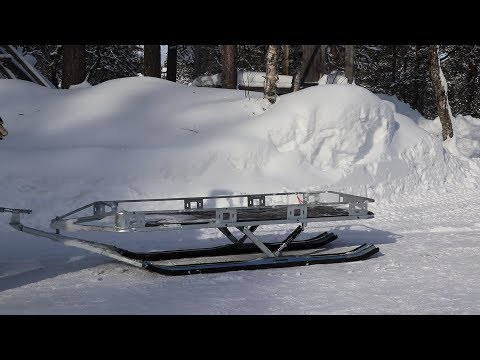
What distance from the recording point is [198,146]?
12125 millimetres

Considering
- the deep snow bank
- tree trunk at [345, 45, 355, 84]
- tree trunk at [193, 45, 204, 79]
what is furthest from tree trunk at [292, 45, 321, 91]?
tree trunk at [193, 45, 204, 79]

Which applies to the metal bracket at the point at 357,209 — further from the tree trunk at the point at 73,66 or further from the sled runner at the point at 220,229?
the tree trunk at the point at 73,66

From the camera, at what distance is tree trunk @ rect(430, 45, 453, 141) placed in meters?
17.9

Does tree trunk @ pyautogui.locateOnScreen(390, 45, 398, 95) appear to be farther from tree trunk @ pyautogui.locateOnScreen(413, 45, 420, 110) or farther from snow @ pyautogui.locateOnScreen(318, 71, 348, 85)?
snow @ pyautogui.locateOnScreen(318, 71, 348, 85)

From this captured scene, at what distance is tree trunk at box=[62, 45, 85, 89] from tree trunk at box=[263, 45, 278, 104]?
589 centimetres

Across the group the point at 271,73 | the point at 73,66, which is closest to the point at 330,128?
the point at 271,73

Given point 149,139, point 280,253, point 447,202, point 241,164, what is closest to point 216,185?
point 241,164

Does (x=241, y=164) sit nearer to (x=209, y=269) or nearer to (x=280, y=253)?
(x=280, y=253)

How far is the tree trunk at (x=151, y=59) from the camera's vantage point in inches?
757

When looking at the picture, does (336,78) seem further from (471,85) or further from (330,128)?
(471,85)

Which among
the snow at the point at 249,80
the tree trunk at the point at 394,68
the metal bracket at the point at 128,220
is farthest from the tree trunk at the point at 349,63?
the metal bracket at the point at 128,220

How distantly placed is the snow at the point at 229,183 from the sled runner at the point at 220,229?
21 centimetres

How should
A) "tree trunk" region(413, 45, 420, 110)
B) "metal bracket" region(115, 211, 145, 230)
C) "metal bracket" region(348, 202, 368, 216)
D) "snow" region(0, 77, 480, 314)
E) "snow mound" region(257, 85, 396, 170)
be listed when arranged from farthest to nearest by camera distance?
1. "tree trunk" region(413, 45, 420, 110)
2. "snow mound" region(257, 85, 396, 170)
3. "metal bracket" region(348, 202, 368, 216)
4. "metal bracket" region(115, 211, 145, 230)
5. "snow" region(0, 77, 480, 314)

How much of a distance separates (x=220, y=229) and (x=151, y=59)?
13.1 meters
